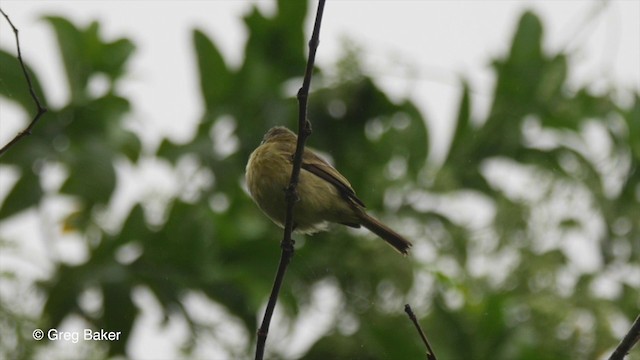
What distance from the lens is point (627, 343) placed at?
8.66 ft

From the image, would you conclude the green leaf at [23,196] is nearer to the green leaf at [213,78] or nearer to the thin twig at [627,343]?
the green leaf at [213,78]

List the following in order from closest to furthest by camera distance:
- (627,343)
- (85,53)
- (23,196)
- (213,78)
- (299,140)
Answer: (627,343)
(299,140)
(23,196)
(85,53)
(213,78)

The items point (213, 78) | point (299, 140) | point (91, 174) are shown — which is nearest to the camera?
point (299, 140)

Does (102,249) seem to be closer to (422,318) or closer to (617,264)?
(422,318)

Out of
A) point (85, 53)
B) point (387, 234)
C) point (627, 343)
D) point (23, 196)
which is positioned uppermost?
point (627, 343)

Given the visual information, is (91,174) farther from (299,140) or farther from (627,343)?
(627,343)

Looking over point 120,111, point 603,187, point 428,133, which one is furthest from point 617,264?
point 120,111

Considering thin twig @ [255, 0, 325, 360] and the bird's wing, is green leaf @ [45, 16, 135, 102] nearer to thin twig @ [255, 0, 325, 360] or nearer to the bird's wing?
the bird's wing

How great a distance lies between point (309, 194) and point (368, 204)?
185cm

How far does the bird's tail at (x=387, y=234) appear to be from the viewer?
4.64 meters

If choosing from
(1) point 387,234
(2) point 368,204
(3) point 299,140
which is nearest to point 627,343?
(3) point 299,140

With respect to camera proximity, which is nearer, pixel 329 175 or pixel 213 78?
pixel 329 175

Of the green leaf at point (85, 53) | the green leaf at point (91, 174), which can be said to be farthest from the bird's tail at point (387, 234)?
the green leaf at point (85, 53)

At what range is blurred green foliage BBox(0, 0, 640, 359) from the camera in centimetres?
578
